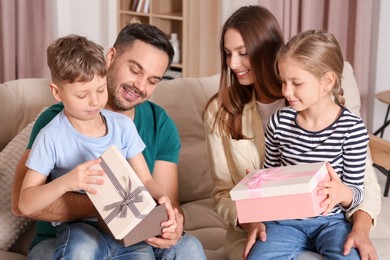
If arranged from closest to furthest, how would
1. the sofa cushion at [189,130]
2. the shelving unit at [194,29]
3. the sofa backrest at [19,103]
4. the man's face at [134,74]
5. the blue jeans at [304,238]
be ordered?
the blue jeans at [304,238], the man's face at [134,74], the sofa backrest at [19,103], the sofa cushion at [189,130], the shelving unit at [194,29]

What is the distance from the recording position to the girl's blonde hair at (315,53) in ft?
6.59

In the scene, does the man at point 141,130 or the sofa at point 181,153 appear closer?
the man at point 141,130

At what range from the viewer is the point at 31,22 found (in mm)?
4195

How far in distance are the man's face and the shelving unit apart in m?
2.40

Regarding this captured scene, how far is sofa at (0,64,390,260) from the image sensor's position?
2.34 m

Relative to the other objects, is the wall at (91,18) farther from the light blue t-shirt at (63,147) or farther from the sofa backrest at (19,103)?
the light blue t-shirt at (63,147)

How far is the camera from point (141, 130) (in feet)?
7.54

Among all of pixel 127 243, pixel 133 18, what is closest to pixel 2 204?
pixel 127 243

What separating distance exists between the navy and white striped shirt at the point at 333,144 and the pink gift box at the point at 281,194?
0.34 ft

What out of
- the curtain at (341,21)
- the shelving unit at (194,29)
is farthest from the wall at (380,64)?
the shelving unit at (194,29)

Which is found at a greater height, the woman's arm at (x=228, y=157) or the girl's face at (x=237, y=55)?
the girl's face at (x=237, y=55)

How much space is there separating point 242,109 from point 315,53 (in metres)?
0.38

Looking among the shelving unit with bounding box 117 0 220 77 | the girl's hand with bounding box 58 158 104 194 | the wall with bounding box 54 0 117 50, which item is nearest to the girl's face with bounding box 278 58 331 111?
the girl's hand with bounding box 58 158 104 194

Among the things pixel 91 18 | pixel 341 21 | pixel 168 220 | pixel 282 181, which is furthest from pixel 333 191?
pixel 91 18
